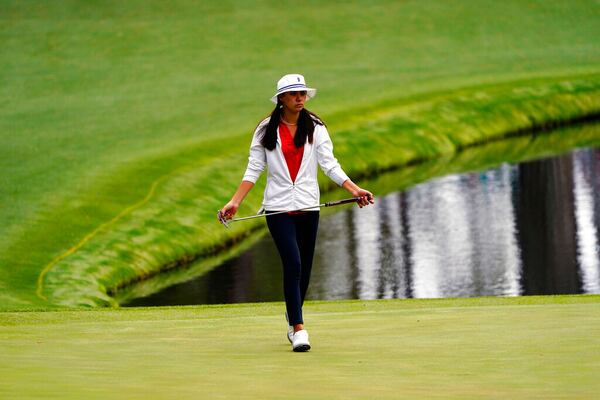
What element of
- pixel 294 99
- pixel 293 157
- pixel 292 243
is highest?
pixel 294 99

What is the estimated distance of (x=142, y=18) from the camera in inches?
1906

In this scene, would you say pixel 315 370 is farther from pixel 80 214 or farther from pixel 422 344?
pixel 80 214

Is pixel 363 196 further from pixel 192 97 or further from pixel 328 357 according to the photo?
pixel 192 97

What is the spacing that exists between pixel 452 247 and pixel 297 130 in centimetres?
1548

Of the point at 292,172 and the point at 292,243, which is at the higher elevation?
the point at 292,172

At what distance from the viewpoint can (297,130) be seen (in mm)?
9633

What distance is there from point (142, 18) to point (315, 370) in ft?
136

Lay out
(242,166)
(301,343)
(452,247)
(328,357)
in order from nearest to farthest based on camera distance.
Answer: (328,357) < (301,343) < (452,247) < (242,166)

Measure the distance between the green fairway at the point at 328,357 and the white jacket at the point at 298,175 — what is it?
40.6 inches

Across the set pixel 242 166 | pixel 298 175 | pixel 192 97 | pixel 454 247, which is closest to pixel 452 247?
pixel 454 247

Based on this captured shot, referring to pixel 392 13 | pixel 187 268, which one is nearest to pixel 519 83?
pixel 392 13

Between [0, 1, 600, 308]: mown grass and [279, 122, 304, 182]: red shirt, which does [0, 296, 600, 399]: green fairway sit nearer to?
[279, 122, 304, 182]: red shirt

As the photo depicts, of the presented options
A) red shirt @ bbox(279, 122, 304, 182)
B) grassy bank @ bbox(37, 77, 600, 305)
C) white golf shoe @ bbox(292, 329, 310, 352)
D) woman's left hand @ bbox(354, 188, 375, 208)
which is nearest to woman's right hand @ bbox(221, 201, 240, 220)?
red shirt @ bbox(279, 122, 304, 182)

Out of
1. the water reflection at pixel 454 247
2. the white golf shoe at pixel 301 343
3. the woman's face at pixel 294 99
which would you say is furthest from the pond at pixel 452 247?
the white golf shoe at pixel 301 343
